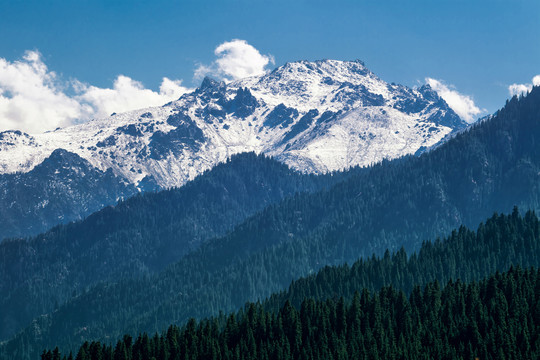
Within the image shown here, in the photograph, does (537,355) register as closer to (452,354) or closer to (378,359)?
(452,354)

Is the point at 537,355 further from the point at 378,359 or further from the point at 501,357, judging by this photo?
the point at 378,359

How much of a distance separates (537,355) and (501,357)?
26.7ft

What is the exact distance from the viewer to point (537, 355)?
7549 inches

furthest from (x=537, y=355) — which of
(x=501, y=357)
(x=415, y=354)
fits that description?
(x=415, y=354)

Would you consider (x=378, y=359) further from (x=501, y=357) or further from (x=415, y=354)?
(x=501, y=357)

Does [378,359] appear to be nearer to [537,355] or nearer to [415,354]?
[415,354]

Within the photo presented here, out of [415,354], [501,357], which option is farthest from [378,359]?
[501,357]

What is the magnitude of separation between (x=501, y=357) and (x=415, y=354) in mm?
19867

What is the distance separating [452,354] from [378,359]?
17579mm

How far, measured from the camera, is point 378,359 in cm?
19912

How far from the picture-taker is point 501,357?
193 m

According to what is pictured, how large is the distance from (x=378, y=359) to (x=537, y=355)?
36.6m

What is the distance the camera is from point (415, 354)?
7825 inches

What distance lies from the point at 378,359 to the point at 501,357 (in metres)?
28.5
